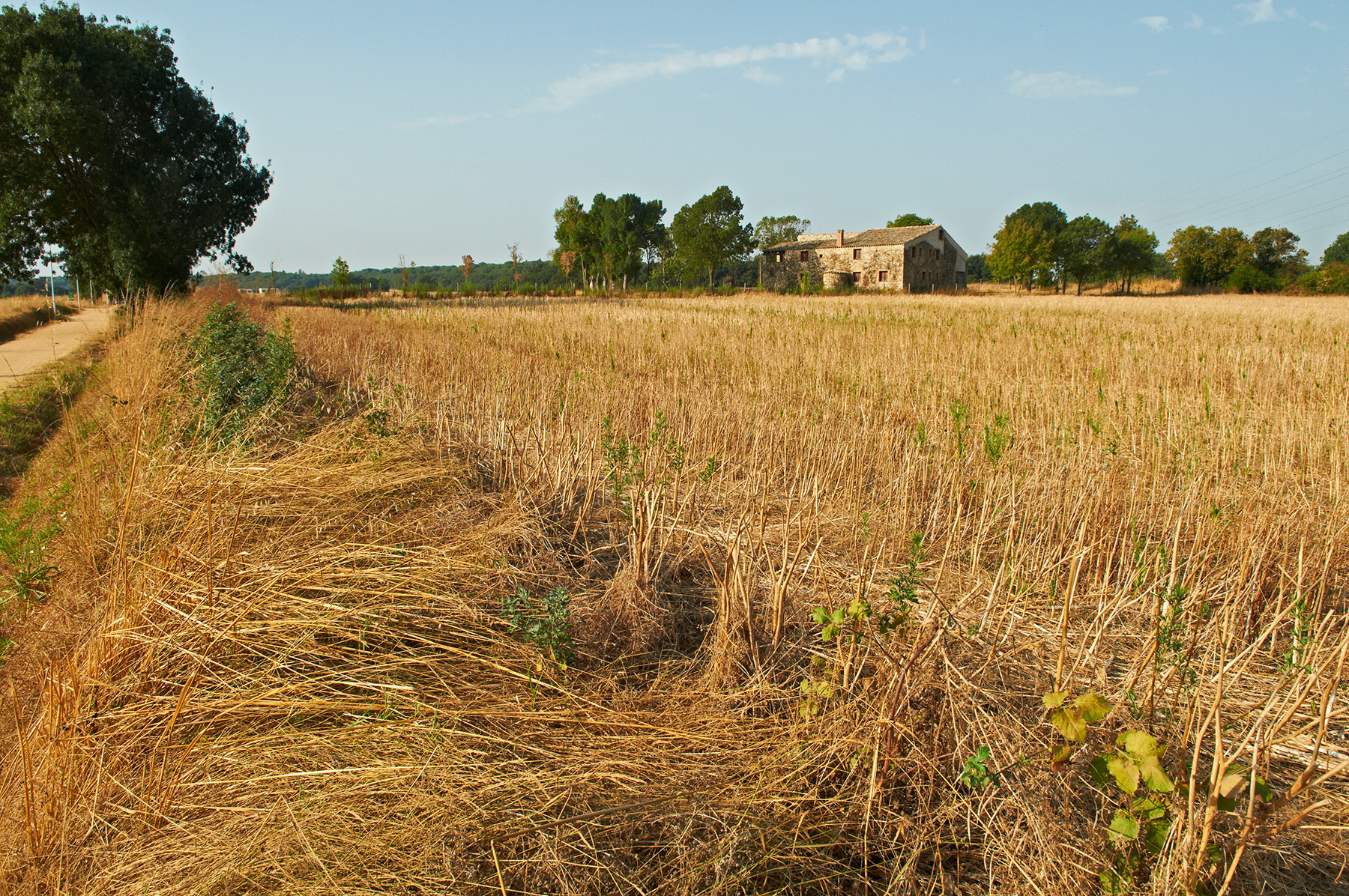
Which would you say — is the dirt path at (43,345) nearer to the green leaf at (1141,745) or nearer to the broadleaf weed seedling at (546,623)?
the broadleaf weed seedling at (546,623)

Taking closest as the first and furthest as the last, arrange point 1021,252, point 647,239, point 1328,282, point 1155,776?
point 1155,776 → point 1328,282 → point 1021,252 → point 647,239

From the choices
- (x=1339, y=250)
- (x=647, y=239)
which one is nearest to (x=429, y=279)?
(x=647, y=239)

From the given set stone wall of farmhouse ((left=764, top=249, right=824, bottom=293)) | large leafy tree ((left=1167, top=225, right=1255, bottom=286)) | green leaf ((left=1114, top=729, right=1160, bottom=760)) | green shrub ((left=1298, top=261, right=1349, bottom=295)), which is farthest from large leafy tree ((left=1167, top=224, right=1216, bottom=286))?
green leaf ((left=1114, top=729, right=1160, bottom=760))

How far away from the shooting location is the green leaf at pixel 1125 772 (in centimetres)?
164

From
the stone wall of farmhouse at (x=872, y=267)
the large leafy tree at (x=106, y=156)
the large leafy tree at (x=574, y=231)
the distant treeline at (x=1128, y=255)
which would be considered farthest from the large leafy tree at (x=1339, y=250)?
the large leafy tree at (x=106, y=156)

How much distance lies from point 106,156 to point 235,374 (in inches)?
894

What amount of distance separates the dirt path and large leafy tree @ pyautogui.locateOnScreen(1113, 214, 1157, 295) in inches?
2642

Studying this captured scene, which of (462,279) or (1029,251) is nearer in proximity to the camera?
(1029,251)

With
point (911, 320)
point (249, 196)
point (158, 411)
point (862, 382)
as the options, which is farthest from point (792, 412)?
point (249, 196)

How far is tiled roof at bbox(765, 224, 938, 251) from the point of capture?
5469 centimetres

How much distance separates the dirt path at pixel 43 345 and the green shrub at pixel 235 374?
4.06m

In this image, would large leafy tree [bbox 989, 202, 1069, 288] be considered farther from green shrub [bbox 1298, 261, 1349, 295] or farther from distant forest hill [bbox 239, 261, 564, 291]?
distant forest hill [bbox 239, 261, 564, 291]

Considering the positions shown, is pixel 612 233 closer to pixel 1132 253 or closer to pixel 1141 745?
pixel 1132 253

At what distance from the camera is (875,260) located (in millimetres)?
55562
